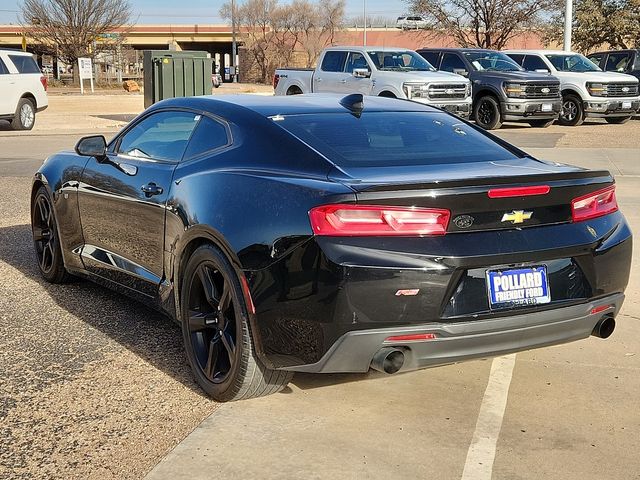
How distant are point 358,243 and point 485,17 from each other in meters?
41.2

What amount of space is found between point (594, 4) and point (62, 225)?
3947 cm

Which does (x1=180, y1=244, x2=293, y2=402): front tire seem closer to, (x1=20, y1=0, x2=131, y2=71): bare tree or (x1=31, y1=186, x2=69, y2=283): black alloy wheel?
(x1=31, y1=186, x2=69, y2=283): black alloy wheel

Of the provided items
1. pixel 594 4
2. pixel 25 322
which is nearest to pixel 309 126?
pixel 25 322

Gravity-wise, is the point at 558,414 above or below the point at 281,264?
below

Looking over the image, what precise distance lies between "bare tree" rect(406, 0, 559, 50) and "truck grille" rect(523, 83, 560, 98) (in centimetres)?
2057

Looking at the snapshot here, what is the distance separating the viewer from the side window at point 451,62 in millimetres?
23672

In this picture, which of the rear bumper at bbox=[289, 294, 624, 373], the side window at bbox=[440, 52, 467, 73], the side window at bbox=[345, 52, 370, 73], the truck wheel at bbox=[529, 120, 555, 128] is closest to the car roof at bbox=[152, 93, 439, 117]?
the rear bumper at bbox=[289, 294, 624, 373]

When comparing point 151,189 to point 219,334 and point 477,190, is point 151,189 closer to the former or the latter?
point 219,334

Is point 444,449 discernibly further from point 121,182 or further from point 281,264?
point 121,182

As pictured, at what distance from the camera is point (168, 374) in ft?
16.3

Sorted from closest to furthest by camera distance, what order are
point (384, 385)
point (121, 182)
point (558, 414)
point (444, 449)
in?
point (444, 449) < point (558, 414) < point (384, 385) < point (121, 182)

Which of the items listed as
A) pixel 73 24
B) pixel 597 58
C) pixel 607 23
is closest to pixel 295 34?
pixel 73 24

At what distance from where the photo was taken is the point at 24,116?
22219mm

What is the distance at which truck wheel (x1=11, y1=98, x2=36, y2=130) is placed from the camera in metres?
22.0
